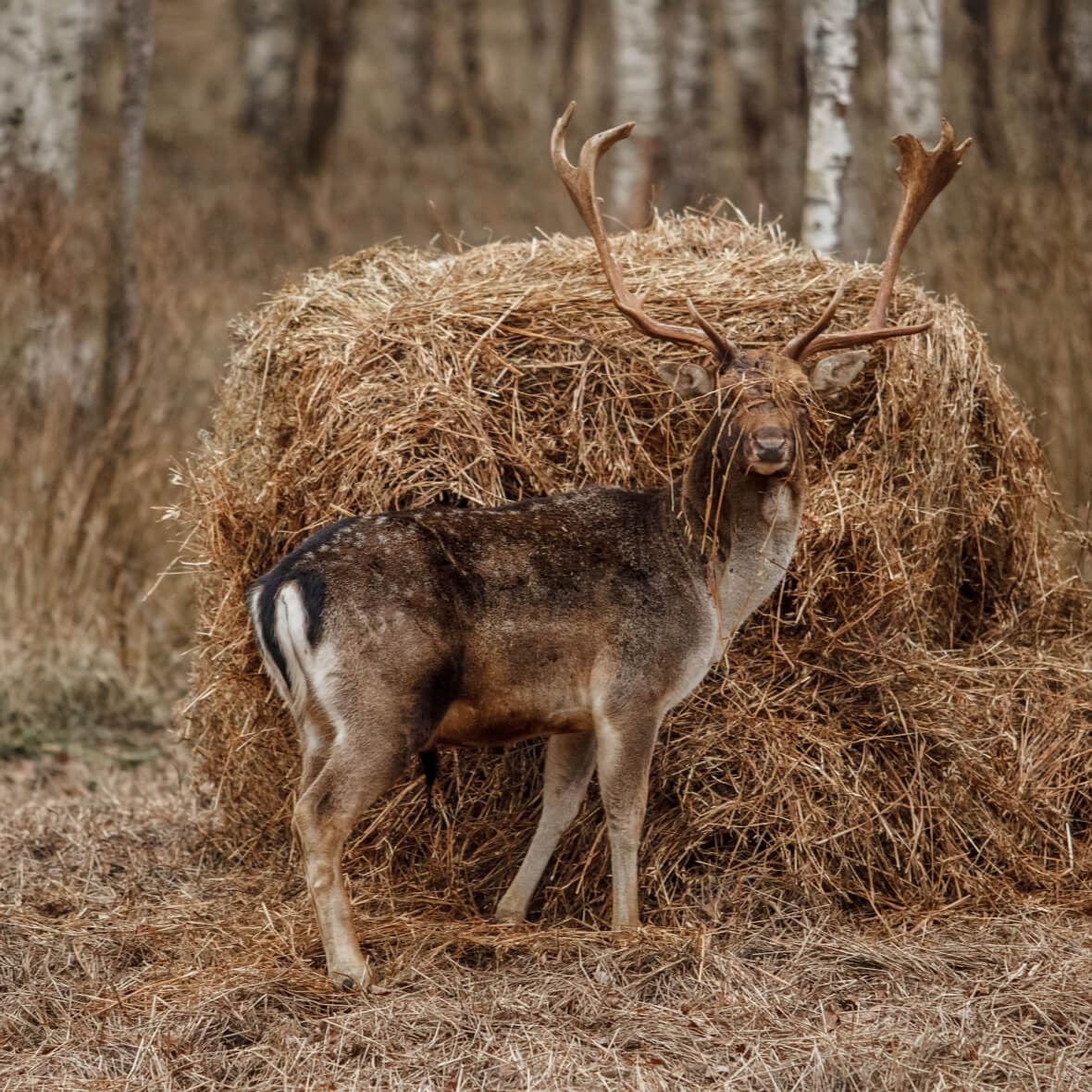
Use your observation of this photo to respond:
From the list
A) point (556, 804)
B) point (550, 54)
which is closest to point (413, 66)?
point (550, 54)

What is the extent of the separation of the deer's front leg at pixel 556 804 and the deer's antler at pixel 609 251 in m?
1.46

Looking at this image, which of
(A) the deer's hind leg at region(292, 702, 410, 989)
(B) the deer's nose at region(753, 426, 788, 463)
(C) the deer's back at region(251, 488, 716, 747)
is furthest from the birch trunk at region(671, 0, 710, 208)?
(A) the deer's hind leg at region(292, 702, 410, 989)

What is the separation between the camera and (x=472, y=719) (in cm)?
548

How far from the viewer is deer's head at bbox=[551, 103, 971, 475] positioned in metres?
5.48

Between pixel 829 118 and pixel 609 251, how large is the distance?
338 centimetres

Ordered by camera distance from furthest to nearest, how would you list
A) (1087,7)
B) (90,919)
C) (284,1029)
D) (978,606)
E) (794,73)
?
(794,73) → (1087,7) → (978,606) → (90,919) → (284,1029)

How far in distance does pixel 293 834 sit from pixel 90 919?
0.87 meters

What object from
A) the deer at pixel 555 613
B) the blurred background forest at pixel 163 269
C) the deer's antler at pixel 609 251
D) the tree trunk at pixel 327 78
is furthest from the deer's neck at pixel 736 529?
the tree trunk at pixel 327 78

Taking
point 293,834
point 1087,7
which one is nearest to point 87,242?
point 293,834

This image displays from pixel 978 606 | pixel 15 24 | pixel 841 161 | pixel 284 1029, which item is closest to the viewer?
pixel 284 1029

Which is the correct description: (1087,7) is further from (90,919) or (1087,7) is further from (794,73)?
(90,919)

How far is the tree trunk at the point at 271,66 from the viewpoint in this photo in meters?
23.5

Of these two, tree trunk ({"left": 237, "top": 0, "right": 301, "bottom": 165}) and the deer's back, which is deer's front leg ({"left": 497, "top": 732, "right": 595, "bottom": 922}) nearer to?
the deer's back

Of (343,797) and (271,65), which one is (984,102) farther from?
(271,65)
